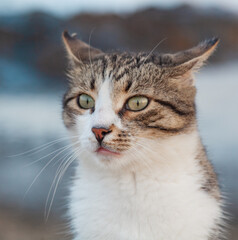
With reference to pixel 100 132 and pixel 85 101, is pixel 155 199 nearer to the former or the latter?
pixel 100 132

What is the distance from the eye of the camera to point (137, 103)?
2.10 meters

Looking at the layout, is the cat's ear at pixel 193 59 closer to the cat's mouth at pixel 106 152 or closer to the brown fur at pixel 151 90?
the brown fur at pixel 151 90

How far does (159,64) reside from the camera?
2277 millimetres

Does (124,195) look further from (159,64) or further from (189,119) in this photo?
(159,64)

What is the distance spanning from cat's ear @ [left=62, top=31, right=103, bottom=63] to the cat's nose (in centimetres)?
61

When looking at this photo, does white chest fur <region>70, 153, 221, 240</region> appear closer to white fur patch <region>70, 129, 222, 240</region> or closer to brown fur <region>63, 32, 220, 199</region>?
white fur patch <region>70, 129, 222, 240</region>

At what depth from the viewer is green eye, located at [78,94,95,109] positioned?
2.20m

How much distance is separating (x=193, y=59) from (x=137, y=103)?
0.36 metres

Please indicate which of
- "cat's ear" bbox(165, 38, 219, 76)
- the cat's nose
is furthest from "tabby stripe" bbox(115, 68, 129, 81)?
the cat's nose

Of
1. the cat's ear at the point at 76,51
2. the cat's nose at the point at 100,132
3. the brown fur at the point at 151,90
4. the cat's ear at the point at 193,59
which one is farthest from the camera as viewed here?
the cat's ear at the point at 76,51

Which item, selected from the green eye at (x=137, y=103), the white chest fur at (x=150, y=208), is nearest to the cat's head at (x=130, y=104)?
the green eye at (x=137, y=103)

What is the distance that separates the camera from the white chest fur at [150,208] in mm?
2061

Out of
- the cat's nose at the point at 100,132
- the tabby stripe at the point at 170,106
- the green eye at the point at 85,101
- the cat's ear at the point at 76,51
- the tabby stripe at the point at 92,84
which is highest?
the cat's ear at the point at 76,51

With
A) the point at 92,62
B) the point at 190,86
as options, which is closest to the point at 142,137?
the point at 190,86
